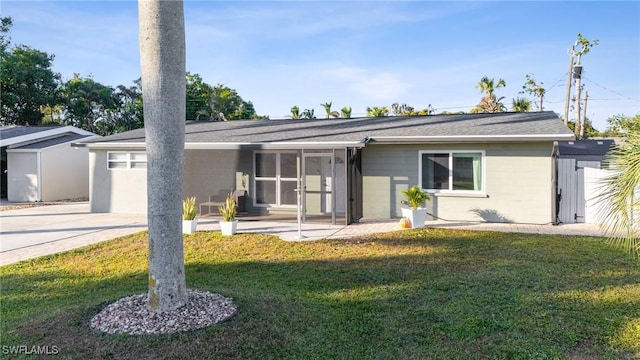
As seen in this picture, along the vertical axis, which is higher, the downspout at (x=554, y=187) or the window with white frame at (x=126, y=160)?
the window with white frame at (x=126, y=160)

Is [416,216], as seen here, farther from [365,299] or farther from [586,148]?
[586,148]

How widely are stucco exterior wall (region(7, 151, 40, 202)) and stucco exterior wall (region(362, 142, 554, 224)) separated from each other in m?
15.4

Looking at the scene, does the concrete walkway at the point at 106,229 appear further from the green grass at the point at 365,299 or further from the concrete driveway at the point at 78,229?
the green grass at the point at 365,299

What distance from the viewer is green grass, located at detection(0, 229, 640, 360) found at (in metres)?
3.86

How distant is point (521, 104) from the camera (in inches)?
1259

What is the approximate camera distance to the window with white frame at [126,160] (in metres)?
14.1

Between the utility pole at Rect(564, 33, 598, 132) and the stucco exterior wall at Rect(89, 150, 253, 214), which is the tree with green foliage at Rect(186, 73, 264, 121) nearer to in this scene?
the stucco exterior wall at Rect(89, 150, 253, 214)

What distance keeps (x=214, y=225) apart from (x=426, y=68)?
15.1 meters

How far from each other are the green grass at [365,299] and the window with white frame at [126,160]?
5.70 meters

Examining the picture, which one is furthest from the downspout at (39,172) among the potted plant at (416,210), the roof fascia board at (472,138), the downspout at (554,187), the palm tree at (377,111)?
the palm tree at (377,111)

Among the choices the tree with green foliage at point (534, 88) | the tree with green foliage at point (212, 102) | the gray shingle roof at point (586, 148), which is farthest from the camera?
the tree with green foliage at point (534, 88)

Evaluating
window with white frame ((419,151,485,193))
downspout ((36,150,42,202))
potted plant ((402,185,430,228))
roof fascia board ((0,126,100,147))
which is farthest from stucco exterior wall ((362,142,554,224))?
roof fascia board ((0,126,100,147))

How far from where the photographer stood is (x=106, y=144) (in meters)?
14.1

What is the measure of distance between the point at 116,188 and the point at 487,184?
12370mm
